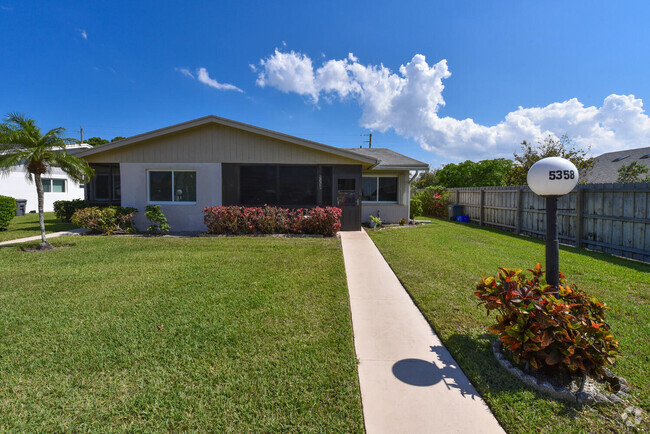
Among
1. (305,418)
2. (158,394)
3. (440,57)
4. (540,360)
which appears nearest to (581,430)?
(540,360)

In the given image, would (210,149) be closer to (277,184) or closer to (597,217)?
→ (277,184)

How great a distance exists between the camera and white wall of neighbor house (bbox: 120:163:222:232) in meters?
10.3

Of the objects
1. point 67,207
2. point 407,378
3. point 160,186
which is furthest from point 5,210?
point 407,378

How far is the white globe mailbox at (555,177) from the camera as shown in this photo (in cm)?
248

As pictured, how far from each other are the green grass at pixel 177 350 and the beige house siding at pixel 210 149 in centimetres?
554

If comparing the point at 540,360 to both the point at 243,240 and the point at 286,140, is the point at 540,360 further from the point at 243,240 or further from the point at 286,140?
the point at 286,140

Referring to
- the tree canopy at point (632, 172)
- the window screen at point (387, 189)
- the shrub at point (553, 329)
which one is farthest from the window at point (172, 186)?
the tree canopy at point (632, 172)

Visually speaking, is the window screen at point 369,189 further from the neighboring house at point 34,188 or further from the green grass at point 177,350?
the neighboring house at point 34,188

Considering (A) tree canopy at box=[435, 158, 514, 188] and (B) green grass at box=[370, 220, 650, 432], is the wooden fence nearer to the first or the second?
(B) green grass at box=[370, 220, 650, 432]

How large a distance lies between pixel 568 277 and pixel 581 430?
4216 millimetres

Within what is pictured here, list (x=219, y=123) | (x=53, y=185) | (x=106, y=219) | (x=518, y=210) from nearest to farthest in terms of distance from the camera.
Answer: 1. (x=106, y=219)
2. (x=219, y=123)
3. (x=518, y=210)
4. (x=53, y=185)

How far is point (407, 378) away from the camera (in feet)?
7.95

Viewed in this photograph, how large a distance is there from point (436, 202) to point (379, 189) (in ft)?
22.2

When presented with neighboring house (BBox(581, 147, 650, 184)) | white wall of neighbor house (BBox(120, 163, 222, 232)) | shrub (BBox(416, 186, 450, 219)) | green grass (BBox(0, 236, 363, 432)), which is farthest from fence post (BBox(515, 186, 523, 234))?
neighboring house (BBox(581, 147, 650, 184))
